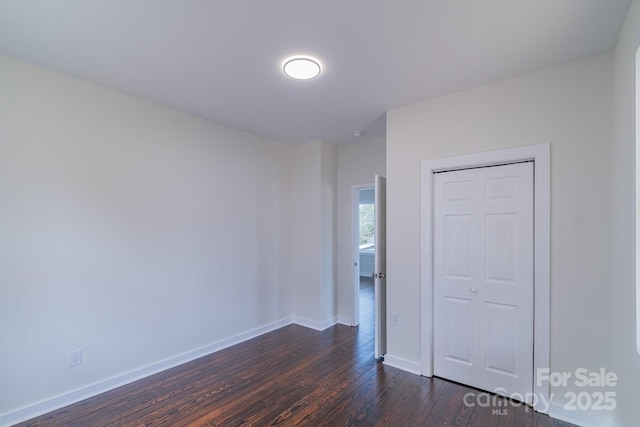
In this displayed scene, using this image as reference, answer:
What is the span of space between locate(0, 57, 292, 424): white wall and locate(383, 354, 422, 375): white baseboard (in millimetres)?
1850

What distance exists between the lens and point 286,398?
252cm

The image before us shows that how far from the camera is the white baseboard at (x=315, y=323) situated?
14.0ft

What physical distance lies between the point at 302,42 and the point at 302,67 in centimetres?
28

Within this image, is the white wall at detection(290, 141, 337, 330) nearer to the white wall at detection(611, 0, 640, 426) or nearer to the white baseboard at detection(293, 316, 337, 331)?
the white baseboard at detection(293, 316, 337, 331)

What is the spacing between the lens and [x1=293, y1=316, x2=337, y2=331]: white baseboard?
4.26 metres

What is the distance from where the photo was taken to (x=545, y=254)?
232 centimetres

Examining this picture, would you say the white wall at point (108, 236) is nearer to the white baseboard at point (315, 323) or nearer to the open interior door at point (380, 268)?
the white baseboard at point (315, 323)

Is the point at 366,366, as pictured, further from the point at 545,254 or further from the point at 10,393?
the point at 10,393

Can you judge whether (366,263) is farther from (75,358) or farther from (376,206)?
(75,358)

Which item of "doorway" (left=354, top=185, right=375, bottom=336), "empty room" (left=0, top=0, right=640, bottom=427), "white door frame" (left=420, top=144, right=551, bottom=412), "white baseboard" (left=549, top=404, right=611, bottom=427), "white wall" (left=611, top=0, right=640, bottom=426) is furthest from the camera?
"doorway" (left=354, top=185, right=375, bottom=336)

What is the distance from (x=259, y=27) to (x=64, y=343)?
290 cm

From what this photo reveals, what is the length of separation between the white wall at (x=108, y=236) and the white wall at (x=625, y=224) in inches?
140

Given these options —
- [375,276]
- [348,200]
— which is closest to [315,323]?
[375,276]

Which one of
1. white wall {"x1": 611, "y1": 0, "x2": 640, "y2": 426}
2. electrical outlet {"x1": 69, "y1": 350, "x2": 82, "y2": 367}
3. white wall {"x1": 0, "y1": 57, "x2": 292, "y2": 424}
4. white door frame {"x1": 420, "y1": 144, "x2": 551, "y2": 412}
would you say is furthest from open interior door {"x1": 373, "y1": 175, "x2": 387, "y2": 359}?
electrical outlet {"x1": 69, "y1": 350, "x2": 82, "y2": 367}
